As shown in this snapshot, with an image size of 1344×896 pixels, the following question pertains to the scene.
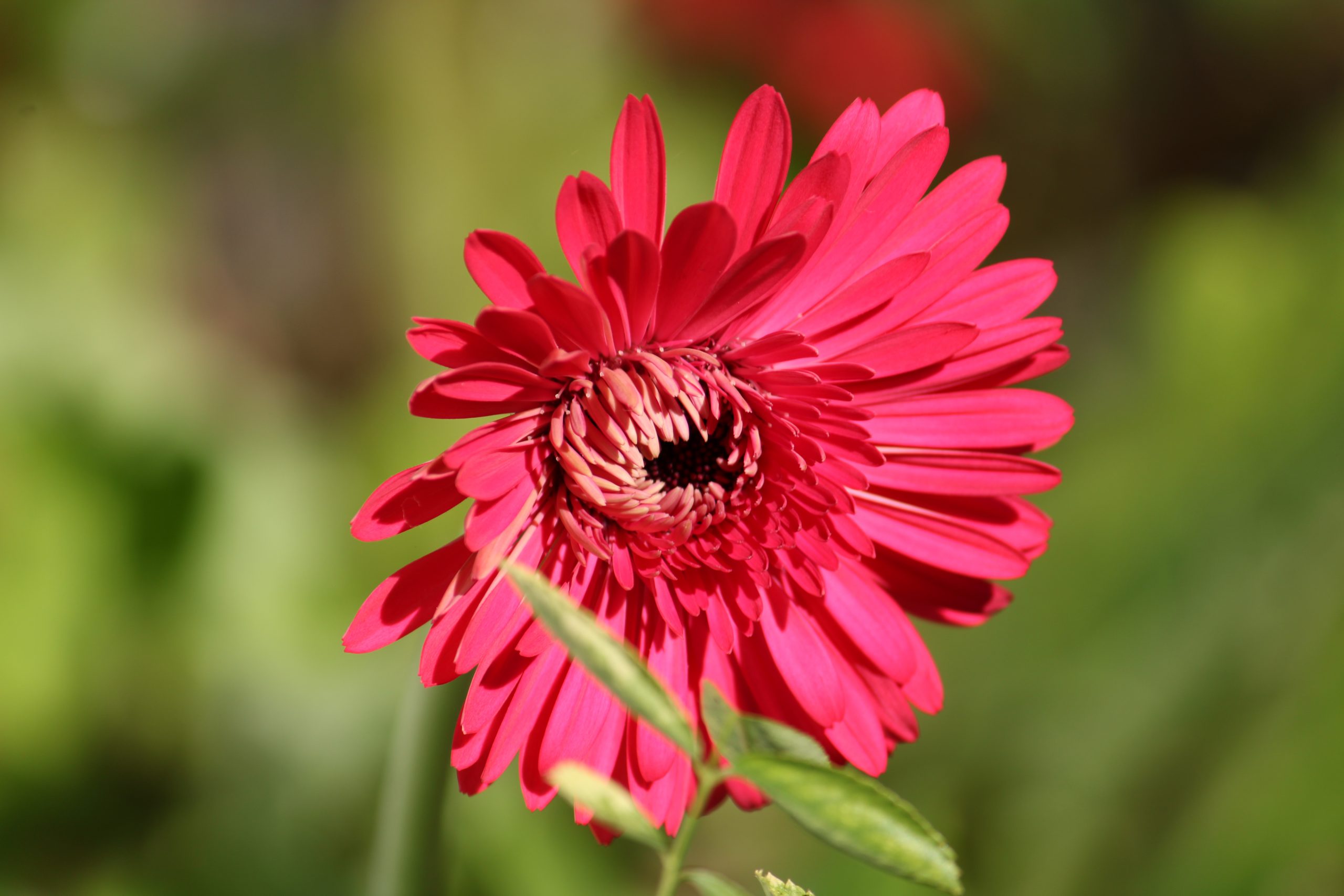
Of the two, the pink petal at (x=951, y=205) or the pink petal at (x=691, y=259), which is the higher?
the pink petal at (x=691, y=259)

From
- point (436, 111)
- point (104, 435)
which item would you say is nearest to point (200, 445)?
point (104, 435)

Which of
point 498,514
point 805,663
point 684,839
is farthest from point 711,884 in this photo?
point 805,663

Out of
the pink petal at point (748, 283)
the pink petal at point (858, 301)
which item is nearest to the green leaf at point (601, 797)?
the pink petal at point (748, 283)

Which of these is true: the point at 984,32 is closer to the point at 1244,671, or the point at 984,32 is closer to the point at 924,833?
the point at 1244,671

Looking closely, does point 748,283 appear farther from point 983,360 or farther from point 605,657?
point 605,657

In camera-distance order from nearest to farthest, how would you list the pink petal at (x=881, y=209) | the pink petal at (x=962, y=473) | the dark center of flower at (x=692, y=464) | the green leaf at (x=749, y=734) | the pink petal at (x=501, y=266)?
1. the green leaf at (x=749, y=734)
2. the pink petal at (x=501, y=266)
3. the pink petal at (x=881, y=209)
4. the pink petal at (x=962, y=473)
5. the dark center of flower at (x=692, y=464)

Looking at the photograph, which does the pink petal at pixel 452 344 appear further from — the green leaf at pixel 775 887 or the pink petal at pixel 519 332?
the green leaf at pixel 775 887

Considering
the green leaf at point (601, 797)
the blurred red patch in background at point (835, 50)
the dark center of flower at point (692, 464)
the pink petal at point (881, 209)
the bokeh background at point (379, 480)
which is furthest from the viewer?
the blurred red patch in background at point (835, 50)
